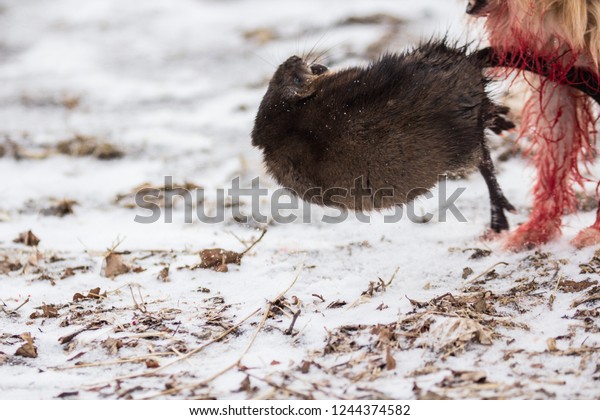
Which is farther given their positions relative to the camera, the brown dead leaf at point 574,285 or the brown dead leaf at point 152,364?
the brown dead leaf at point 574,285

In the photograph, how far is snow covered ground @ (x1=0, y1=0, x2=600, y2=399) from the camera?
5.45ft

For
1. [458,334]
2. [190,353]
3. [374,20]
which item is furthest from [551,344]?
[374,20]

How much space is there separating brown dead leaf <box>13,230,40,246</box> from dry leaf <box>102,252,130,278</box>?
1.61 ft

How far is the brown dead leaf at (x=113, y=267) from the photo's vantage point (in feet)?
8.35

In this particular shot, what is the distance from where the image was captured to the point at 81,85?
5.52m

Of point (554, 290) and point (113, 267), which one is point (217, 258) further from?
point (554, 290)

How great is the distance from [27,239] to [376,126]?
1.72 m

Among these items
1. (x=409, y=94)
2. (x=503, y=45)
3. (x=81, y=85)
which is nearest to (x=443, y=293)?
(x=409, y=94)

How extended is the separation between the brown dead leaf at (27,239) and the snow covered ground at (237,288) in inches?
0.6

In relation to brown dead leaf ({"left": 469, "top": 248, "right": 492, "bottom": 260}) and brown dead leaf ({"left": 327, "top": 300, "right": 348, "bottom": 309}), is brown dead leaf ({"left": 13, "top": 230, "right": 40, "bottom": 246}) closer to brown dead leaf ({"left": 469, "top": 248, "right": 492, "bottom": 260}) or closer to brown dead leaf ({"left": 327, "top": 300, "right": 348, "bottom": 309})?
brown dead leaf ({"left": 327, "top": 300, "right": 348, "bottom": 309})

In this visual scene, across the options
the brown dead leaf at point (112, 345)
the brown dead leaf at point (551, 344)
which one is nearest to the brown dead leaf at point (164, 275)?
the brown dead leaf at point (112, 345)

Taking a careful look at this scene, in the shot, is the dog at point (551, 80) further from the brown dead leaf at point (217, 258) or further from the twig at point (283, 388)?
the twig at point (283, 388)

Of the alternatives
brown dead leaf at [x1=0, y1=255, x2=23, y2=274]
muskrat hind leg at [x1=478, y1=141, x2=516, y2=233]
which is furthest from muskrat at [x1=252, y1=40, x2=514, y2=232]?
brown dead leaf at [x1=0, y1=255, x2=23, y2=274]
